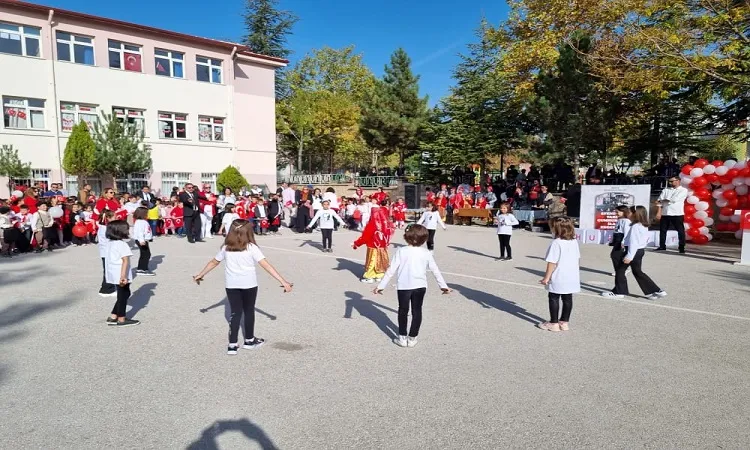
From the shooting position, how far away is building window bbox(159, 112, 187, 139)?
2922cm

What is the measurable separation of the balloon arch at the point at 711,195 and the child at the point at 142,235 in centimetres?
1489

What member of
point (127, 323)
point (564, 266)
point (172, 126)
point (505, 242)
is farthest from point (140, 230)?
point (172, 126)

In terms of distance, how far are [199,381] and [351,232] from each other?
50.1ft

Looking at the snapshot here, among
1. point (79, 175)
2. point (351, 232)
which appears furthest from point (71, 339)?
point (79, 175)

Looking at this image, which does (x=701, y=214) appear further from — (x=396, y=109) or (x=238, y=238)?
(x=396, y=109)

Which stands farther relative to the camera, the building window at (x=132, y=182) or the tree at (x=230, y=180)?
the tree at (x=230, y=180)

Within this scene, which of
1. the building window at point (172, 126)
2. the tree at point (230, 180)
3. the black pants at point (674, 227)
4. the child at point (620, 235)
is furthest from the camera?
the tree at point (230, 180)

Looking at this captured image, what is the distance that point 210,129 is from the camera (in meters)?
31.3

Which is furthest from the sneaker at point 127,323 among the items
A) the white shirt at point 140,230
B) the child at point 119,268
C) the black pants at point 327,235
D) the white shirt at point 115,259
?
the black pants at point 327,235

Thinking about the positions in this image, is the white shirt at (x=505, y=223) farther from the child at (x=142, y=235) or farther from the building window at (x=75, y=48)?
the building window at (x=75, y=48)

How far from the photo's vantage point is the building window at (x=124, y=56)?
27.5 meters

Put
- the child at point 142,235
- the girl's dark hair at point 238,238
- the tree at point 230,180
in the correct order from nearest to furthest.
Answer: the girl's dark hair at point 238,238 < the child at point 142,235 < the tree at point 230,180

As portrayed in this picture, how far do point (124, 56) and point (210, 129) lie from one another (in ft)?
19.6

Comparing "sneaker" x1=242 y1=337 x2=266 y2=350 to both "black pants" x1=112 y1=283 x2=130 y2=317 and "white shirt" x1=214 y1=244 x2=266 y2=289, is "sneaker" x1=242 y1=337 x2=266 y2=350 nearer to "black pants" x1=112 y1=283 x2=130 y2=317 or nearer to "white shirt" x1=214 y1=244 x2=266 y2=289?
"white shirt" x1=214 y1=244 x2=266 y2=289
